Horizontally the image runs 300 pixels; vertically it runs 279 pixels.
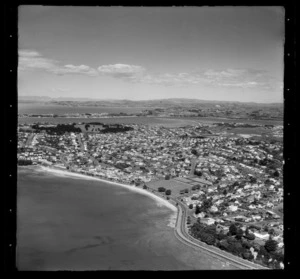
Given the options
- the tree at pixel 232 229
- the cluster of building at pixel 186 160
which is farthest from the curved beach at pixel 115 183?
the tree at pixel 232 229

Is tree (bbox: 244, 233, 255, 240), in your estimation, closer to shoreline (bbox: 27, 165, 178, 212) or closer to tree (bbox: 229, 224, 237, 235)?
tree (bbox: 229, 224, 237, 235)

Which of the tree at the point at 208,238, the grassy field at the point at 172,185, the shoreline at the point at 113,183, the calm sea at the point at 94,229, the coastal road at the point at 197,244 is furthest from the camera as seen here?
the grassy field at the point at 172,185

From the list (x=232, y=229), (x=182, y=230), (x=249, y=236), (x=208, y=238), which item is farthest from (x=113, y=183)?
(x=249, y=236)

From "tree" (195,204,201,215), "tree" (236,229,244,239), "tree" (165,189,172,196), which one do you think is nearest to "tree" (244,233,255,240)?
"tree" (236,229,244,239)

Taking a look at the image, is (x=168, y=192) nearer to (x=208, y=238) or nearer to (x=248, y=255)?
(x=208, y=238)

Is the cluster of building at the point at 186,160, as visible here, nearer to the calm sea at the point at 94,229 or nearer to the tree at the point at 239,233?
the tree at the point at 239,233

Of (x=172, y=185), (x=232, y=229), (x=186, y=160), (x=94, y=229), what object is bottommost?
(x=94, y=229)
